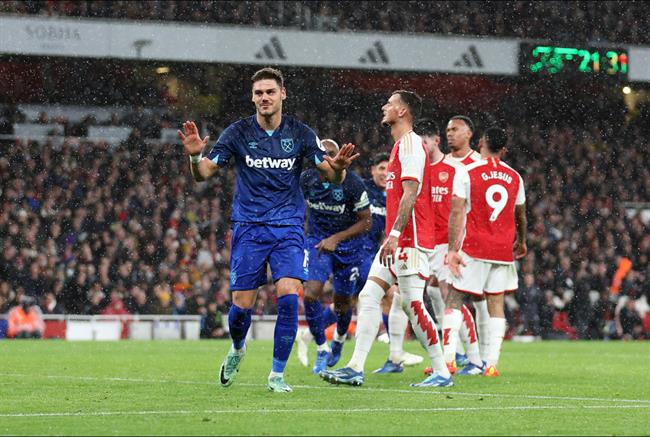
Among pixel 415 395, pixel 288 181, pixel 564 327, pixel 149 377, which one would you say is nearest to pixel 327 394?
pixel 415 395

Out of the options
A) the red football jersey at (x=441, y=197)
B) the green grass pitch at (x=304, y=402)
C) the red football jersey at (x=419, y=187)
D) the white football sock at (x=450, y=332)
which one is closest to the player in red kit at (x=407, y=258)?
the red football jersey at (x=419, y=187)

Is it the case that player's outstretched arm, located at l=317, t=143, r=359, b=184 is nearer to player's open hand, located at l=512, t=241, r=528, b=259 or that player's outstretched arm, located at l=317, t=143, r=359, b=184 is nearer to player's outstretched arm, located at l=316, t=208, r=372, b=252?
player's outstretched arm, located at l=316, t=208, r=372, b=252

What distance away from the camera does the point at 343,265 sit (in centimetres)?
1141

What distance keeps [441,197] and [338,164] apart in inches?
148

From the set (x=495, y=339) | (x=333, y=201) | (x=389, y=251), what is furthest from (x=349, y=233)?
(x=389, y=251)

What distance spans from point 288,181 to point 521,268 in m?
18.2

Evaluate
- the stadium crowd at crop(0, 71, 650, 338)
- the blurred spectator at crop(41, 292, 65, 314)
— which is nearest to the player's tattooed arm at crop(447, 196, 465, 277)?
the stadium crowd at crop(0, 71, 650, 338)

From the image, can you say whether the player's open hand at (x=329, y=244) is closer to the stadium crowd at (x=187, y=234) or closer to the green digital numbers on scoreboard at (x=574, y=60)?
the stadium crowd at (x=187, y=234)

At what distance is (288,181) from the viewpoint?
8234mm

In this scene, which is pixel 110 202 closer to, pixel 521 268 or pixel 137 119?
pixel 137 119

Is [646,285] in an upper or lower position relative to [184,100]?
lower

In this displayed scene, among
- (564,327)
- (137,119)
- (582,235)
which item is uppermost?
(137,119)

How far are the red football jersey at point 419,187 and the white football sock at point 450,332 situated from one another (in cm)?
137

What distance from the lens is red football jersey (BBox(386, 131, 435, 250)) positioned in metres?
8.56
